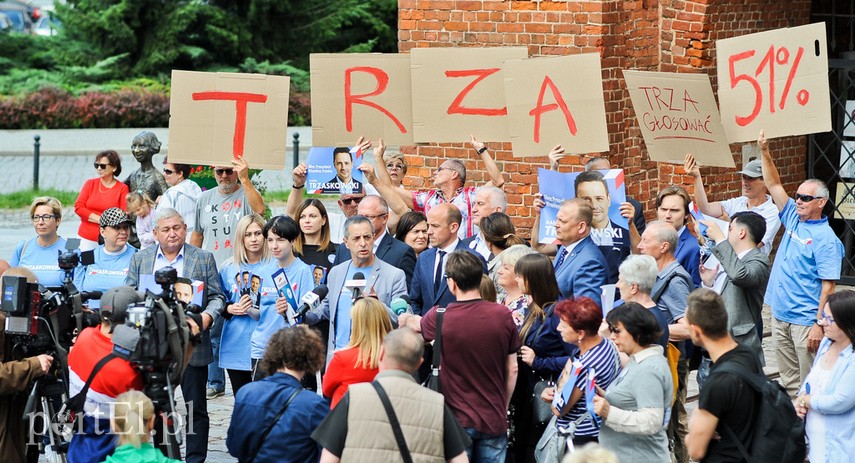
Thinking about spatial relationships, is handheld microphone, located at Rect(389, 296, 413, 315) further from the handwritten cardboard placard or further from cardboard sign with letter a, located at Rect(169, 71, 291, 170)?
the handwritten cardboard placard

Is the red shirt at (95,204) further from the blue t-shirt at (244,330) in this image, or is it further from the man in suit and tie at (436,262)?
the man in suit and tie at (436,262)

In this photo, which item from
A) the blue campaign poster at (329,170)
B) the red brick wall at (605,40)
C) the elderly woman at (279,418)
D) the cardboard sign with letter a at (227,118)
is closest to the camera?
the elderly woman at (279,418)

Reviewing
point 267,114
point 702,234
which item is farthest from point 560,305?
point 267,114

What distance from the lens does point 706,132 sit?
31.8 feet

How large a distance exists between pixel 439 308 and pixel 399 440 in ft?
4.97

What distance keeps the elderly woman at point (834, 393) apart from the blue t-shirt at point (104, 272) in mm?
4844

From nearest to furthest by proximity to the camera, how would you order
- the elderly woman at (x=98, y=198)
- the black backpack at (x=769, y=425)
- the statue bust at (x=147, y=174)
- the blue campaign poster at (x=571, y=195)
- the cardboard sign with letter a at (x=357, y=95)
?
1. the black backpack at (x=769, y=425)
2. the blue campaign poster at (x=571, y=195)
3. the cardboard sign with letter a at (x=357, y=95)
4. the elderly woman at (x=98, y=198)
5. the statue bust at (x=147, y=174)

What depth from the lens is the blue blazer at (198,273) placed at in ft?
27.3

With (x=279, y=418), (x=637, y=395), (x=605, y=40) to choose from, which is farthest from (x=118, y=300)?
(x=605, y=40)

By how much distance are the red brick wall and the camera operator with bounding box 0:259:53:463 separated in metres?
6.15

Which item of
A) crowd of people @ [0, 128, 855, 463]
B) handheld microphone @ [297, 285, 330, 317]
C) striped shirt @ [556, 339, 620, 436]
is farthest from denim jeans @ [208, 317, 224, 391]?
striped shirt @ [556, 339, 620, 436]

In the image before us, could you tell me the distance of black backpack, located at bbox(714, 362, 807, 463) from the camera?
19.0 ft

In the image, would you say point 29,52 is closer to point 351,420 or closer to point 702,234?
point 702,234

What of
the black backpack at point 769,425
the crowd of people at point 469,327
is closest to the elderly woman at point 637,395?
the crowd of people at point 469,327
